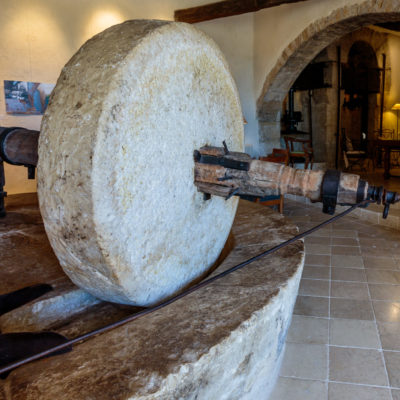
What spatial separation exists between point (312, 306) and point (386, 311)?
528 mm

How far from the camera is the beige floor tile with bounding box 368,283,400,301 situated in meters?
3.15

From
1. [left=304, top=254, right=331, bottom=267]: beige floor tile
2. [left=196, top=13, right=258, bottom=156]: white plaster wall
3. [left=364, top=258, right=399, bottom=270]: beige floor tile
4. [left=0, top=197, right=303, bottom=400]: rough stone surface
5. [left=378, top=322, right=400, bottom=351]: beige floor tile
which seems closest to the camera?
[left=0, top=197, right=303, bottom=400]: rough stone surface

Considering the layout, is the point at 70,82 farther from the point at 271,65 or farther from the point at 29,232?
the point at 271,65

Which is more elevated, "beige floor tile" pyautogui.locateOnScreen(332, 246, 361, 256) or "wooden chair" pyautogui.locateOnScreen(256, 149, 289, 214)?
"wooden chair" pyautogui.locateOnScreen(256, 149, 289, 214)

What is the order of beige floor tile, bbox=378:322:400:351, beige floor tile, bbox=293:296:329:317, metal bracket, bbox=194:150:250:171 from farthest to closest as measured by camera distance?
1. beige floor tile, bbox=293:296:329:317
2. beige floor tile, bbox=378:322:400:351
3. metal bracket, bbox=194:150:250:171

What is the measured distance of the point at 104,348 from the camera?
51.0 inches

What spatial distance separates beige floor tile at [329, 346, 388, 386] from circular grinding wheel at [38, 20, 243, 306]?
1.08m

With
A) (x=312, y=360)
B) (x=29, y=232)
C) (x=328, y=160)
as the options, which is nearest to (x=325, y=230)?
(x=312, y=360)

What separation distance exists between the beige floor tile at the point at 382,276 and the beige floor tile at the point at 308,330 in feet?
3.30

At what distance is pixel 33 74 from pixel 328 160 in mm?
8068

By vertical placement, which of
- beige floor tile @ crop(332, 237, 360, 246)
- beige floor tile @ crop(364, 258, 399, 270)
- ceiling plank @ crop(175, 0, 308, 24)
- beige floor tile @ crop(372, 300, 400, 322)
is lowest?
beige floor tile @ crop(372, 300, 400, 322)

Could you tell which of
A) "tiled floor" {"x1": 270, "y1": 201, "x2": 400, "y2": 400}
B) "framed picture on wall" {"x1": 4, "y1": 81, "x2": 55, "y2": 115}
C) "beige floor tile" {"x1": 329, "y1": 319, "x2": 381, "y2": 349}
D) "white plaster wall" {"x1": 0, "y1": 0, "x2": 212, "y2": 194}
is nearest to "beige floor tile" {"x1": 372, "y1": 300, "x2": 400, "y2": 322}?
"tiled floor" {"x1": 270, "y1": 201, "x2": 400, "y2": 400}

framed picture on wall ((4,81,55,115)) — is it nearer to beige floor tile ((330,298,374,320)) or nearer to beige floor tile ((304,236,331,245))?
beige floor tile ((304,236,331,245))

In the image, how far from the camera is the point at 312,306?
3.02 m
